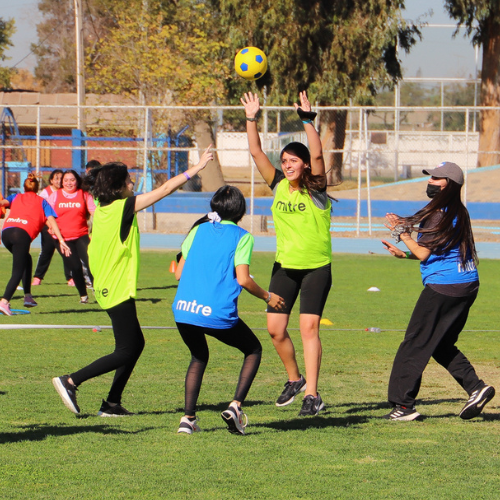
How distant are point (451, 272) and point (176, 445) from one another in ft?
7.37

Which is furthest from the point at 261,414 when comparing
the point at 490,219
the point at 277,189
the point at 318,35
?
the point at 318,35

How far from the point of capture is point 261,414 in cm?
624

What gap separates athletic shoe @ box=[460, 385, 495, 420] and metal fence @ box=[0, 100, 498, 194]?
1550 centimetres

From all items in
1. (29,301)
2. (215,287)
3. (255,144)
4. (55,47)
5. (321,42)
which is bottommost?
(29,301)

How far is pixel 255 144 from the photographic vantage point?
670 centimetres

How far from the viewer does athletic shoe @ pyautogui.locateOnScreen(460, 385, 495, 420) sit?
5969 mm

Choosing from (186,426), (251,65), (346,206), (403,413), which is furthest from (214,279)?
(346,206)

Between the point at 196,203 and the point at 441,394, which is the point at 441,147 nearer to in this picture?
the point at 196,203

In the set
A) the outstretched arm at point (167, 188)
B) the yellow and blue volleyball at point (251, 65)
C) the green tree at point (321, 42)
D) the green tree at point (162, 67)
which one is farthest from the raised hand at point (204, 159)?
the green tree at point (321, 42)

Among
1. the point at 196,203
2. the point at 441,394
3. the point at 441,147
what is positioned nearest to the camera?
the point at 441,394

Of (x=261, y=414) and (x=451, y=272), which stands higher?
(x=451, y=272)

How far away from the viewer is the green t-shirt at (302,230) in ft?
20.6

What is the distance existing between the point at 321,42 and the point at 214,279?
95.0 feet

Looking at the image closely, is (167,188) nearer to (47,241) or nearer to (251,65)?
(251,65)
